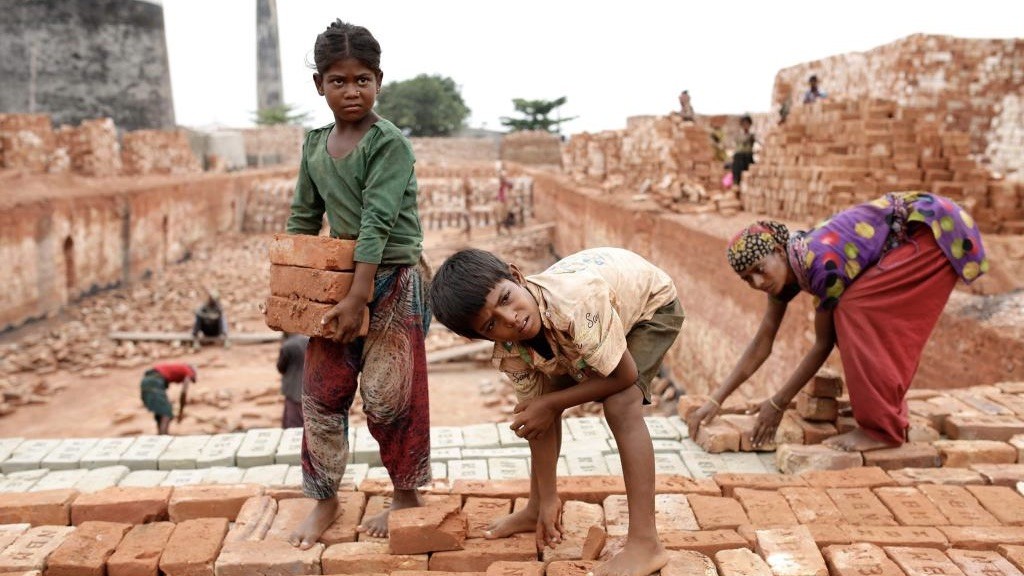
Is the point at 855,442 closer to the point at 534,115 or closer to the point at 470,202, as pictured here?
the point at 470,202

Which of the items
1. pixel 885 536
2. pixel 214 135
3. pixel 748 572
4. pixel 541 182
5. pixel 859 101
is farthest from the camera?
pixel 214 135

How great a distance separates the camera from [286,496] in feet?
10.9

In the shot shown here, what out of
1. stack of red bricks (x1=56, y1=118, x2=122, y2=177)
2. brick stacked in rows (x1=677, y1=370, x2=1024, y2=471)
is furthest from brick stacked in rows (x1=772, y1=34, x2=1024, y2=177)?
stack of red bricks (x1=56, y1=118, x2=122, y2=177)

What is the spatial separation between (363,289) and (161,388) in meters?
5.47

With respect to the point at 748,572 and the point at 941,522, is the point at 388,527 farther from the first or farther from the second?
the point at 941,522

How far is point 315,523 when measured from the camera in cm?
302

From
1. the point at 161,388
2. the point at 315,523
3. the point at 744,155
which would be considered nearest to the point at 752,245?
the point at 315,523

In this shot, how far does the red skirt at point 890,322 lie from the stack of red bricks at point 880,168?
377cm

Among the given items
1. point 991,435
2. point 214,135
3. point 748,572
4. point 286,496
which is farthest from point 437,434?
point 214,135

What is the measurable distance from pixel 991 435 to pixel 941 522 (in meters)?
1.18

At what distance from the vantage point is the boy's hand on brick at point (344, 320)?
2.67 meters

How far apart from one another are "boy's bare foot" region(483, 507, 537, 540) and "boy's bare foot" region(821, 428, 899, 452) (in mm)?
1701

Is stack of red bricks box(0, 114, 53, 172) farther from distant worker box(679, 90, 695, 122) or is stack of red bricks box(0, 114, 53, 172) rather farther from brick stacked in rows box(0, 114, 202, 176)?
distant worker box(679, 90, 695, 122)

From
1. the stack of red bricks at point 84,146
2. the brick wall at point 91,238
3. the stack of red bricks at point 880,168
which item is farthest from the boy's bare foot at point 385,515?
the stack of red bricks at point 84,146
